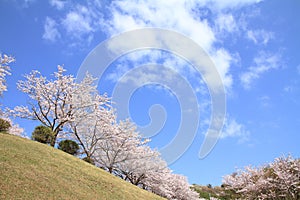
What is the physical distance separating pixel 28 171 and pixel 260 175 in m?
24.6

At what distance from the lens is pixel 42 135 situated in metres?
23.6

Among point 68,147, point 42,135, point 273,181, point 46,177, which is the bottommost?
point 46,177

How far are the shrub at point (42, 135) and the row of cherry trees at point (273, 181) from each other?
67.1ft

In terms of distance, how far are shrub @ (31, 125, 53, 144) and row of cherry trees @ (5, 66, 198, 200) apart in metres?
0.57

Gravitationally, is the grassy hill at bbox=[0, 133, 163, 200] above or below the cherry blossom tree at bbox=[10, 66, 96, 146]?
below

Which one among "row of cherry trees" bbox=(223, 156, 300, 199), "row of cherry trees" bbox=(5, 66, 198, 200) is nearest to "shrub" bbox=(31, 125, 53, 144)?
"row of cherry trees" bbox=(5, 66, 198, 200)

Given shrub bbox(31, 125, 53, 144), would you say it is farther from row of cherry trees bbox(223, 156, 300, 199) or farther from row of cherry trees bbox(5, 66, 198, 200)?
row of cherry trees bbox(223, 156, 300, 199)

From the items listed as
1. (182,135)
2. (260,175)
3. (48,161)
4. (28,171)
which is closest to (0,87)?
(48,161)

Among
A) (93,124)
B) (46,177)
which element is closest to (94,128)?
(93,124)

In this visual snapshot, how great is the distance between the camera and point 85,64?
26.5 metres

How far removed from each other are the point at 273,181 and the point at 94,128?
1945 cm

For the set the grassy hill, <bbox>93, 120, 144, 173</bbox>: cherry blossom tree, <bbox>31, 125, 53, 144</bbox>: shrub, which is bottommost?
the grassy hill

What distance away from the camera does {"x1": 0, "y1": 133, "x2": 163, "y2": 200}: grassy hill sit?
1275cm

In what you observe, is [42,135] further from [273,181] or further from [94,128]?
[273,181]
